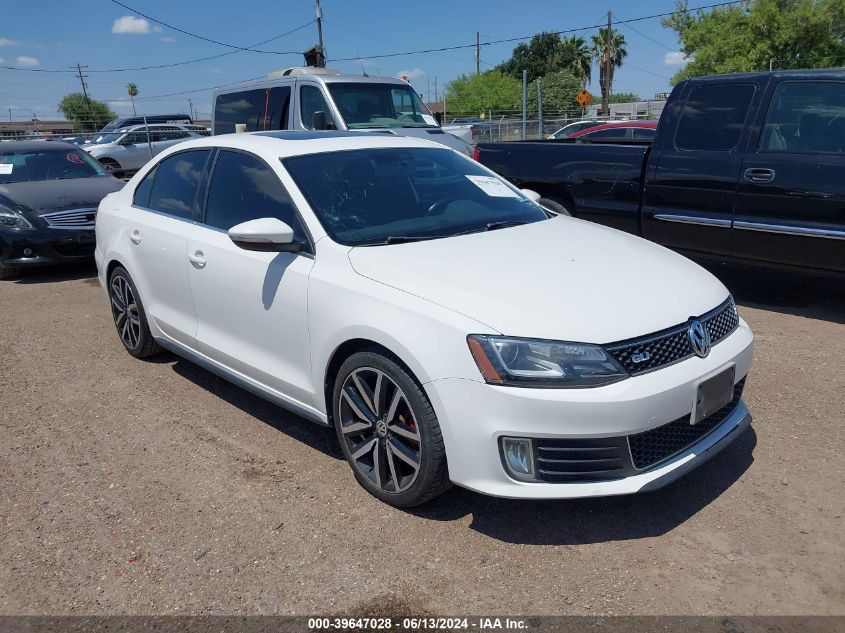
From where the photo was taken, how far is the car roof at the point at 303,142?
395 cm

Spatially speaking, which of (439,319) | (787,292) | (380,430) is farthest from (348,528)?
(787,292)

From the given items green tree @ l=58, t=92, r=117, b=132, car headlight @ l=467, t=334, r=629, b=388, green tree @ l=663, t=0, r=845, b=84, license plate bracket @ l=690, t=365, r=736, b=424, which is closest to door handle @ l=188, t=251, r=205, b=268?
car headlight @ l=467, t=334, r=629, b=388

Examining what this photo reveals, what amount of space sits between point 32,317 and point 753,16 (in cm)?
3167

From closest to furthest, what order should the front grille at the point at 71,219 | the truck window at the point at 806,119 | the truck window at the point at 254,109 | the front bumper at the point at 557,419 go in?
the front bumper at the point at 557,419 < the truck window at the point at 806,119 < the front grille at the point at 71,219 < the truck window at the point at 254,109

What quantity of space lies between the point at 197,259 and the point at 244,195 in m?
0.47

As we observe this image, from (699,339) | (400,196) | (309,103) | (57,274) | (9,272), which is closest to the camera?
(699,339)

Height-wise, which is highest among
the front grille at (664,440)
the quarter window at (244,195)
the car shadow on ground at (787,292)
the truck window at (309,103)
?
the truck window at (309,103)

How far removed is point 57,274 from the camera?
867cm

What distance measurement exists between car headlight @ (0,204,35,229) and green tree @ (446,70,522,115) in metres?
65.5

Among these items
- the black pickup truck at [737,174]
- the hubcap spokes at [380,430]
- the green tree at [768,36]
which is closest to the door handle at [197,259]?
the hubcap spokes at [380,430]

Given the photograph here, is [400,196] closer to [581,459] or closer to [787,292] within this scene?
[581,459]

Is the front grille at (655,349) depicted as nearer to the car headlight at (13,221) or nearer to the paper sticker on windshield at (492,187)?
the paper sticker on windshield at (492,187)

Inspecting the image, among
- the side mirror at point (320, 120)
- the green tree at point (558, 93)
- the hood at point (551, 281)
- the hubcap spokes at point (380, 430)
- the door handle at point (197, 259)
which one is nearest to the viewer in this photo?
the hood at point (551, 281)

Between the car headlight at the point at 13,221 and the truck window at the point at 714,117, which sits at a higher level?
the truck window at the point at 714,117
